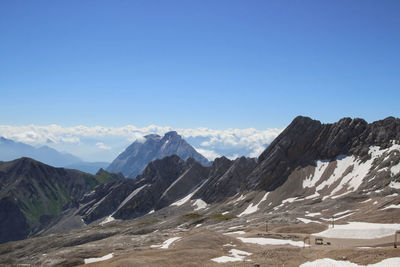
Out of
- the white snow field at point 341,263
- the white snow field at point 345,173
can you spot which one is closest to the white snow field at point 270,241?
the white snow field at point 341,263

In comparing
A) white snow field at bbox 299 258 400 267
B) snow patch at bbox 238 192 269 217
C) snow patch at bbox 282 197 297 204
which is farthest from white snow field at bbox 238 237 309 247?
snow patch at bbox 238 192 269 217

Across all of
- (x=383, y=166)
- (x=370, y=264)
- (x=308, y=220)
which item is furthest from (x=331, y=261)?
(x=383, y=166)

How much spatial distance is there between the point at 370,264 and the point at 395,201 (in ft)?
221

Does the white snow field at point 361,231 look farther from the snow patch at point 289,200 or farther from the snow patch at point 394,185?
the snow patch at point 289,200

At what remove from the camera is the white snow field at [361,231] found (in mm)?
70875

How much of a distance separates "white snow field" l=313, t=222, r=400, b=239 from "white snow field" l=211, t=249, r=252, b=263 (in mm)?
30346

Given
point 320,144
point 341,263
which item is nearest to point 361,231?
point 341,263

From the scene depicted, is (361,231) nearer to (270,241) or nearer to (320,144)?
(270,241)

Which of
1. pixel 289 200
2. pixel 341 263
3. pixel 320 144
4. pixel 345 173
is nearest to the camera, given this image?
pixel 341 263

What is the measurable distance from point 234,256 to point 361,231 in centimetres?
3860

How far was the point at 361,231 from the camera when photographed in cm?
7362

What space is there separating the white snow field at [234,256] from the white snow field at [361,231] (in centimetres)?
3035

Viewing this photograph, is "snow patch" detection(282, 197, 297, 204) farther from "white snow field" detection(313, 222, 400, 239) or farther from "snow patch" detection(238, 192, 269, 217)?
"white snow field" detection(313, 222, 400, 239)

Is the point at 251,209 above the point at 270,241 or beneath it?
beneath
